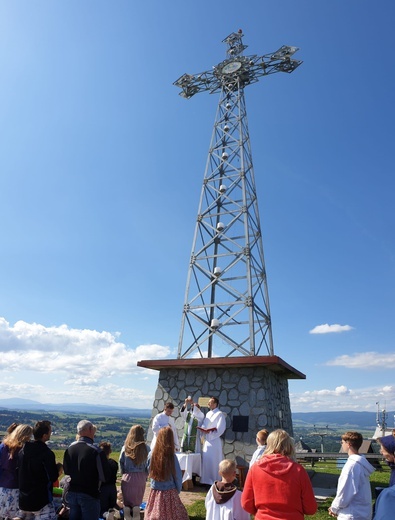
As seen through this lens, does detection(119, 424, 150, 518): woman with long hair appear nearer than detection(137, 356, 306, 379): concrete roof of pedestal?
Yes

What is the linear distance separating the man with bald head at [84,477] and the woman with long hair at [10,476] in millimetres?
846

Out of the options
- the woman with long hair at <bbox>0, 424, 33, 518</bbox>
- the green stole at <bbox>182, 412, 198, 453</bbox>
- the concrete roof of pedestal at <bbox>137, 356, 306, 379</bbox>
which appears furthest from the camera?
the concrete roof of pedestal at <bbox>137, 356, 306, 379</bbox>

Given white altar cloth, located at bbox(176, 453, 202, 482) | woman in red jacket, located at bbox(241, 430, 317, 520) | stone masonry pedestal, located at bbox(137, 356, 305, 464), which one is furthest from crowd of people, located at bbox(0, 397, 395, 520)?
stone masonry pedestal, located at bbox(137, 356, 305, 464)

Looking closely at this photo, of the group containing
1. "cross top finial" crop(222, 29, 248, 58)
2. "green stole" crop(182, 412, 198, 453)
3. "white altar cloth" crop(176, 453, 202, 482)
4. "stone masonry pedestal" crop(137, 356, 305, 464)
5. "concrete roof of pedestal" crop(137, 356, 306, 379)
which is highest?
"cross top finial" crop(222, 29, 248, 58)

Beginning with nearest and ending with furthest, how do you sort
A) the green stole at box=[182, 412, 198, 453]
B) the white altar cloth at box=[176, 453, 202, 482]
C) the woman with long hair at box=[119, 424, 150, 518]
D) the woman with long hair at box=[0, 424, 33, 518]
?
the woman with long hair at box=[0, 424, 33, 518], the woman with long hair at box=[119, 424, 150, 518], the white altar cloth at box=[176, 453, 202, 482], the green stole at box=[182, 412, 198, 453]

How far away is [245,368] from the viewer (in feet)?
33.1

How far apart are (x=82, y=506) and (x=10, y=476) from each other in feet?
3.74

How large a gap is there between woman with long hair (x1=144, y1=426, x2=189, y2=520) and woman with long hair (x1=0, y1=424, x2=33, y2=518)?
168 cm

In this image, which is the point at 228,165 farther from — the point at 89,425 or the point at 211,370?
the point at 89,425

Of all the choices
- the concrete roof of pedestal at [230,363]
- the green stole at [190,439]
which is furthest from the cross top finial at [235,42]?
the green stole at [190,439]

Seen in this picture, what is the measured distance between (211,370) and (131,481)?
5121 millimetres

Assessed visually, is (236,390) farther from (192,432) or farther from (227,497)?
(227,497)

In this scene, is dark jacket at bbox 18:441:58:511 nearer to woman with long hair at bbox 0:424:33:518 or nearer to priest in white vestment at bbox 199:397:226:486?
woman with long hair at bbox 0:424:33:518

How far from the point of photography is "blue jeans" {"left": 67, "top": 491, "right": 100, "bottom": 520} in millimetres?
4625
